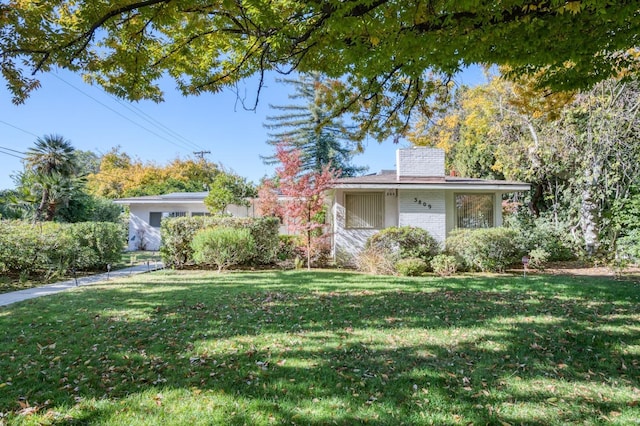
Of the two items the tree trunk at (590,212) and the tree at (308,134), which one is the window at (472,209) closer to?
the tree trunk at (590,212)

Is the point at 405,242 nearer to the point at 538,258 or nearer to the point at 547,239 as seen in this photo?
the point at 538,258

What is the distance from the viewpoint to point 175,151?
120 ft

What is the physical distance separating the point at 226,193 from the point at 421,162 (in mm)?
9084

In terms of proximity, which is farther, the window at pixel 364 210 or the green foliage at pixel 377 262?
the window at pixel 364 210

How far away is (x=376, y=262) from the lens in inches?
454

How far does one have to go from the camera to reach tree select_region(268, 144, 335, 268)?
1274 centimetres

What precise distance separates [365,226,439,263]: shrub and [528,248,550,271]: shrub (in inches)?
159

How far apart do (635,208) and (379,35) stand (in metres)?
13.4

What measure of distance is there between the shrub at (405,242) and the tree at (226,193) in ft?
25.6

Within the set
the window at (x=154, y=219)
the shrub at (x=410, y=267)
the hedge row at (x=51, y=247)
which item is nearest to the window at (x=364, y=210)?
the shrub at (x=410, y=267)

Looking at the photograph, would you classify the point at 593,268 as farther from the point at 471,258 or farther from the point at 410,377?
the point at 410,377

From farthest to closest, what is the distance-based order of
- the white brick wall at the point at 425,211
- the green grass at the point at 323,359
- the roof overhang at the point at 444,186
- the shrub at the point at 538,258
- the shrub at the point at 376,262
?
the white brick wall at the point at 425,211 < the roof overhang at the point at 444,186 < the shrub at the point at 538,258 < the shrub at the point at 376,262 < the green grass at the point at 323,359

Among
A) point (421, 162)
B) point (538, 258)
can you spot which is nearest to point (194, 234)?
point (421, 162)

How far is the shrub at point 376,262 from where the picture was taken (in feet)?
37.4
